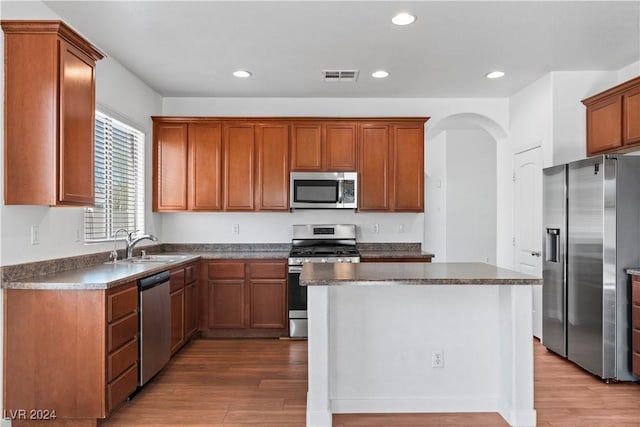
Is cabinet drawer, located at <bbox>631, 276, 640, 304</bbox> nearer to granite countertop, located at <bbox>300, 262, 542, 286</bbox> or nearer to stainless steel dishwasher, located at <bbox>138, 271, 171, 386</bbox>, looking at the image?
granite countertop, located at <bbox>300, 262, 542, 286</bbox>

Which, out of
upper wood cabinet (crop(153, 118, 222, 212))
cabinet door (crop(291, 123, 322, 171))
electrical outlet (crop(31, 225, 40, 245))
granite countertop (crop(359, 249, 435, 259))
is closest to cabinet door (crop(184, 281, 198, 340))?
upper wood cabinet (crop(153, 118, 222, 212))

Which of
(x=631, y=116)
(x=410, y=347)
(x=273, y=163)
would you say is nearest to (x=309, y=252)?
(x=273, y=163)

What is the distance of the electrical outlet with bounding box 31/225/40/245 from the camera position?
285 cm

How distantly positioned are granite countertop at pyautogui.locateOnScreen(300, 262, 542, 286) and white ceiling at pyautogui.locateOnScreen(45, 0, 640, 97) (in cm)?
177

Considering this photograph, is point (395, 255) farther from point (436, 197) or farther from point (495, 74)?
point (436, 197)

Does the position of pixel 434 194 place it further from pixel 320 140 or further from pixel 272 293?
pixel 272 293

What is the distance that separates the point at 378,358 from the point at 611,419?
154cm

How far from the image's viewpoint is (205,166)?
4.91 metres

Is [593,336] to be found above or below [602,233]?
below

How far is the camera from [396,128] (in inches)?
194

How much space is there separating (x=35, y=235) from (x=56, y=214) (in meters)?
0.27

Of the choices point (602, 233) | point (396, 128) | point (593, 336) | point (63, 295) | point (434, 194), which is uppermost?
point (396, 128)

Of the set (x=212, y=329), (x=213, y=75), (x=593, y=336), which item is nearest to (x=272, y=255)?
(x=212, y=329)

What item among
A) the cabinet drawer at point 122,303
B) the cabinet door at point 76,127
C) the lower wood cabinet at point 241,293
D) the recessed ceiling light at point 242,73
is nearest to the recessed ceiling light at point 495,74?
the recessed ceiling light at point 242,73
